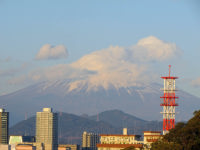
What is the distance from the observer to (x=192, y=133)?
143m

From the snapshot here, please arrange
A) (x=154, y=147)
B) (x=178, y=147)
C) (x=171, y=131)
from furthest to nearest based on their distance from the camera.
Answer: (x=171, y=131) → (x=154, y=147) → (x=178, y=147)

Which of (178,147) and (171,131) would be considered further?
(171,131)

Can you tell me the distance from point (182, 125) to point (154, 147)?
50.6 ft

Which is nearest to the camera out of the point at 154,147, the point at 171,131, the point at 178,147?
the point at 178,147

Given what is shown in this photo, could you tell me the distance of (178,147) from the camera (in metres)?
136

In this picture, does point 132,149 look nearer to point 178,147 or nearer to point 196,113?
point 196,113

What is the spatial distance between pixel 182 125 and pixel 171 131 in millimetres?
3434

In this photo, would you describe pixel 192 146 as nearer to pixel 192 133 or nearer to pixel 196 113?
pixel 192 133

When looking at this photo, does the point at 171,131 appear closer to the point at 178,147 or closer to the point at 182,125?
the point at 182,125

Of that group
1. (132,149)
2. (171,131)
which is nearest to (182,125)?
(171,131)

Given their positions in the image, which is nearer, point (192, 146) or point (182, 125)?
point (192, 146)

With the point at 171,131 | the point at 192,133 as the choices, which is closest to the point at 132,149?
the point at 171,131

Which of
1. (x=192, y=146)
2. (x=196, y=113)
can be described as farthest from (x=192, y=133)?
(x=196, y=113)

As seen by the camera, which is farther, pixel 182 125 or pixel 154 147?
pixel 182 125
